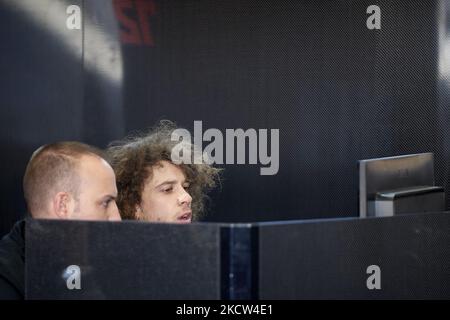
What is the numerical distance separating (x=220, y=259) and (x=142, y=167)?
6.11 feet

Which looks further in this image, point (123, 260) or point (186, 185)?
point (186, 185)

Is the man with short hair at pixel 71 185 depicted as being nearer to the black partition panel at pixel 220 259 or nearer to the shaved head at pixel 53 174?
the shaved head at pixel 53 174

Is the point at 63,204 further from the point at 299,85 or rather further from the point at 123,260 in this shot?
the point at 299,85

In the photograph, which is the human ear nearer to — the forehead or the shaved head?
the shaved head

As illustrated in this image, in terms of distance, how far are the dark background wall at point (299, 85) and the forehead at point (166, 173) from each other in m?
0.25

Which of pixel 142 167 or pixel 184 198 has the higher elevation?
pixel 142 167

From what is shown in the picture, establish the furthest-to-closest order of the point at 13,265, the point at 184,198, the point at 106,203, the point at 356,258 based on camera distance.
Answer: the point at 184,198
the point at 106,203
the point at 13,265
the point at 356,258

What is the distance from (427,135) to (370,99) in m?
0.29

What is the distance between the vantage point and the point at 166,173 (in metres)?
3.47

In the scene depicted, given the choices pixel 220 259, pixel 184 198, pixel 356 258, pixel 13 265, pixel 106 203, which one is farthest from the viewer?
pixel 184 198

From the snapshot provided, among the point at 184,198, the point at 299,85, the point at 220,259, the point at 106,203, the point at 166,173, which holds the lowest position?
the point at 220,259

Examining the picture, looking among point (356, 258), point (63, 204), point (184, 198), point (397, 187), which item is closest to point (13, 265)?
point (63, 204)

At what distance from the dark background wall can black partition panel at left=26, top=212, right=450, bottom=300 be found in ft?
6.07
